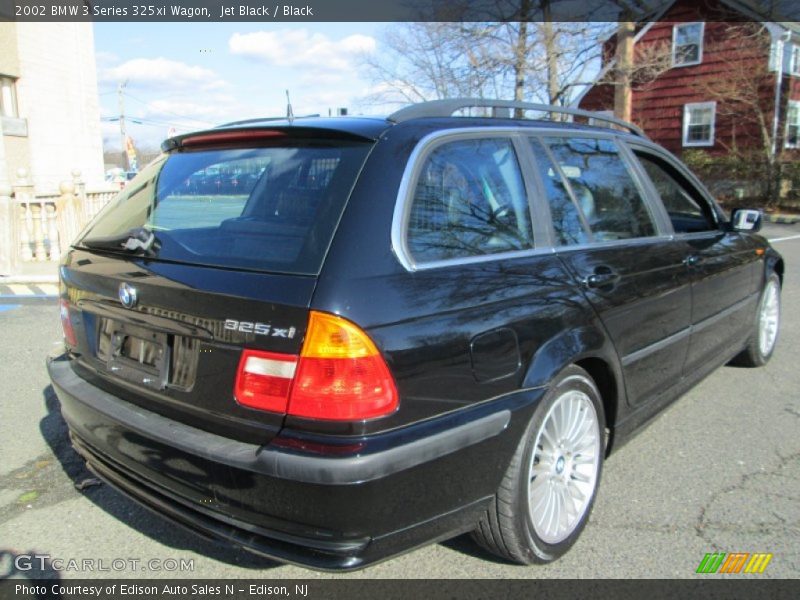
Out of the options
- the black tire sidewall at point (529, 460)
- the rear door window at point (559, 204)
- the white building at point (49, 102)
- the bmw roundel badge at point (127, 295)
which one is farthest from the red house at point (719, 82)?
the bmw roundel badge at point (127, 295)

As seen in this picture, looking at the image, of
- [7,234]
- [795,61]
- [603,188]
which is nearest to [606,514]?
[603,188]

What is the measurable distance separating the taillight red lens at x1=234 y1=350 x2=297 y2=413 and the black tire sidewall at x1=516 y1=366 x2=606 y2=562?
0.95 m

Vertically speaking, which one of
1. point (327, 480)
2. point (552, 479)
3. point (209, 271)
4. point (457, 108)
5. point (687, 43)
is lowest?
point (552, 479)

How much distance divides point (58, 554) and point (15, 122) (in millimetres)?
18698

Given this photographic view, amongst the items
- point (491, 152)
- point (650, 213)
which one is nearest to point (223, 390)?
point (491, 152)

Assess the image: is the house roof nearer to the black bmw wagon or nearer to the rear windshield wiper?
the black bmw wagon

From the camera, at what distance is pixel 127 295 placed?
7.71 feet

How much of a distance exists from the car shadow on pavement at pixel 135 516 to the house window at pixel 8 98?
17429 mm

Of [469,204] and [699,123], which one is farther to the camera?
[699,123]

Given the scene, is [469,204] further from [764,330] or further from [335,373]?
[764,330]

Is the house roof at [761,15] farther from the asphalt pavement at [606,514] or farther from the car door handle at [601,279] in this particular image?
the car door handle at [601,279]

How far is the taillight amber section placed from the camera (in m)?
1.93

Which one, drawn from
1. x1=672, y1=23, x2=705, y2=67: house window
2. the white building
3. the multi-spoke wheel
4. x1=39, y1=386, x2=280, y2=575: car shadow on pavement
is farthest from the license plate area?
x1=672, y1=23, x2=705, y2=67: house window

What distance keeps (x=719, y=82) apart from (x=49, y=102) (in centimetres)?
2228
